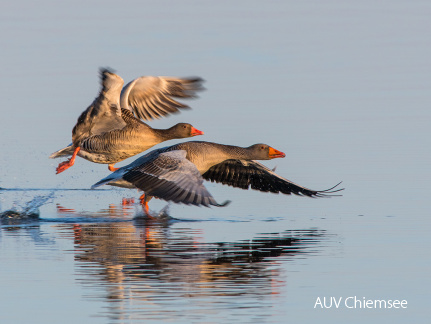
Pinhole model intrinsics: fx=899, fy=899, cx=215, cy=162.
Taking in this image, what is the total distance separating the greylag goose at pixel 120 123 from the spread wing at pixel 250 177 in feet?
4.00

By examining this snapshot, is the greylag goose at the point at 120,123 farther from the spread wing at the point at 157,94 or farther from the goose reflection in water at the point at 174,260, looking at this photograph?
the goose reflection in water at the point at 174,260

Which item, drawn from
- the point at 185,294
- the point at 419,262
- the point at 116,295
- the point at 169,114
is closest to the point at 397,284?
A: the point at 419,262

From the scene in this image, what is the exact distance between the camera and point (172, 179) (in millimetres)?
13852

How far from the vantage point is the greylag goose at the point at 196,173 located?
13.6m

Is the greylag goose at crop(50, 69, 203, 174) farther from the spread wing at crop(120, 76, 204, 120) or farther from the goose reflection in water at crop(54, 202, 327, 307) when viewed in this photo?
the goose reflection in water at crop(54, 202, 327, 307)

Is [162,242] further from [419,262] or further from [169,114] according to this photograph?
[169,114]

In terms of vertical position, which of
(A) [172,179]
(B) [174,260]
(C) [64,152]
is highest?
(C) [64,152]

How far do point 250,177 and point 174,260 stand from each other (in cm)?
576

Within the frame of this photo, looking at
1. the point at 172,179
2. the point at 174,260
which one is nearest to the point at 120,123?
the point at 172,179

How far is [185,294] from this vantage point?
971cm

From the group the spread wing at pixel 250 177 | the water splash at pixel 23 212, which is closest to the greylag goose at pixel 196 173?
the spread wing at pixel 250 177

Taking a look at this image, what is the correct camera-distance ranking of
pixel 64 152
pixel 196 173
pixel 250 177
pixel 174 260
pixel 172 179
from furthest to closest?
pixel 64 152
pixel 250 177
pixel 196 173
pixel 172 179
pixel 174 260

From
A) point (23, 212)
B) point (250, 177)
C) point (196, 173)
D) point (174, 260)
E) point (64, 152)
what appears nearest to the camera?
point (174, 260)

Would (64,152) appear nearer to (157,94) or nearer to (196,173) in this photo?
(157,94)
